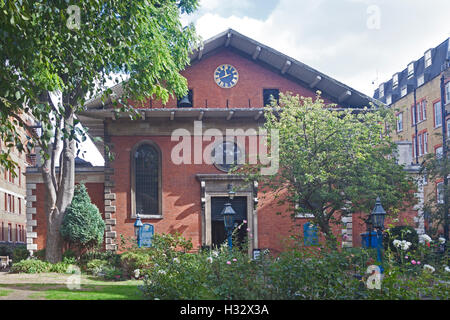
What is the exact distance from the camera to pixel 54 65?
10.8 m

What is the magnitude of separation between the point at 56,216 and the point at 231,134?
9.13 meters

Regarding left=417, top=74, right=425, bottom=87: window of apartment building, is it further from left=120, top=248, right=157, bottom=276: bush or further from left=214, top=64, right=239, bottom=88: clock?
left=120, top=248, right=157, bottom=276: bush

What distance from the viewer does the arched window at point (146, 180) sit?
2586 cm

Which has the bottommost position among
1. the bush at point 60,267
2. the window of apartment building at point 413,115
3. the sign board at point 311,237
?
the bush at point 60,267

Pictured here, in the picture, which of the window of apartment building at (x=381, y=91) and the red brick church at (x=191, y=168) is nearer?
the red brick church at (x=191, y=168)

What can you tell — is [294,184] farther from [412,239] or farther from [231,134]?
[231,134]

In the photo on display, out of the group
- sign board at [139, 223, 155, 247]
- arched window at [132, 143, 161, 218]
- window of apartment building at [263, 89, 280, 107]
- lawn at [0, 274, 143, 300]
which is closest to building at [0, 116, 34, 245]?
arched window at [132, 143, 161, 218]

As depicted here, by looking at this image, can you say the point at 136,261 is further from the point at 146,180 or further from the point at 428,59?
the point at 428,59

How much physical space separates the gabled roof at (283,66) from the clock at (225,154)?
4.53 m

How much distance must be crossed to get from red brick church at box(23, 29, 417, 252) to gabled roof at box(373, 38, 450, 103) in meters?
20.9

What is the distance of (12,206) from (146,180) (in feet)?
92.5

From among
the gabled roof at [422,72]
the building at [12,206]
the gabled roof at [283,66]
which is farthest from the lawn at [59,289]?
the gabled roof at [422,72]

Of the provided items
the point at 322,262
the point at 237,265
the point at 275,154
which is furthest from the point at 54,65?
the point at 275,154

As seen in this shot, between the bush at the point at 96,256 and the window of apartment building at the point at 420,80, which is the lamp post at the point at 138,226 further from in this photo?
the window of apartment building at the point at 420,80
